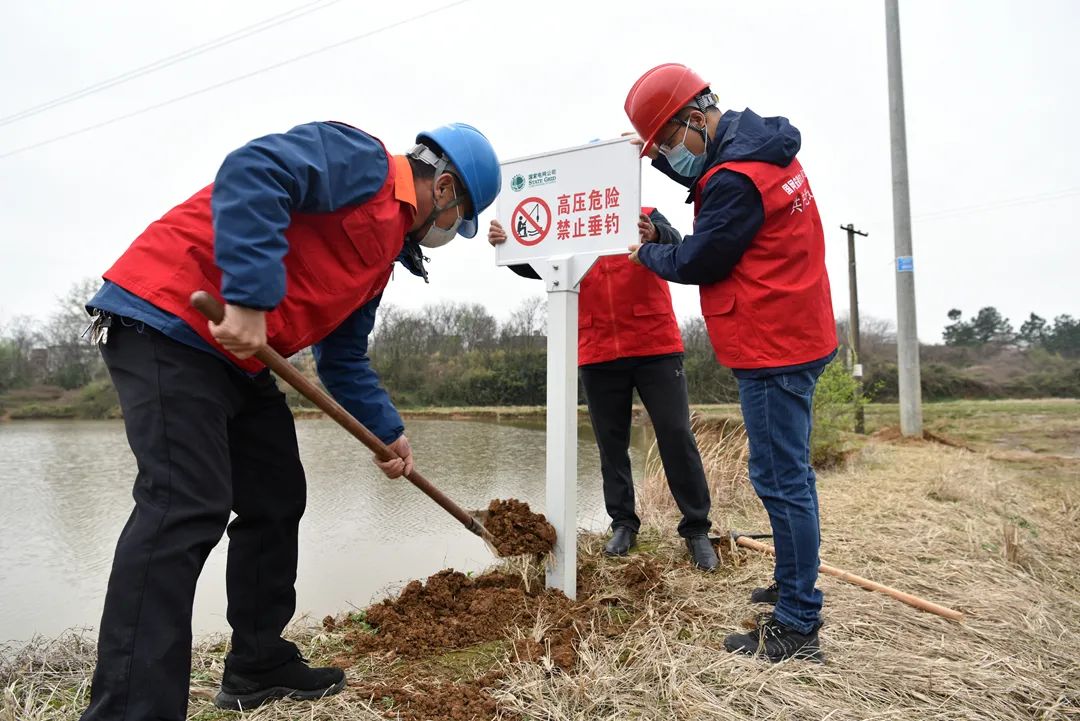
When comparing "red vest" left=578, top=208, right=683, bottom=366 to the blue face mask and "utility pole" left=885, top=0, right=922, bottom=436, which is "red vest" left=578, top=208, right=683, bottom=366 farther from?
"utility pole" left=885, top=0, right=922, bottom=436

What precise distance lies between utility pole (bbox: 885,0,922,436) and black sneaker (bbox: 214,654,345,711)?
10.1 m

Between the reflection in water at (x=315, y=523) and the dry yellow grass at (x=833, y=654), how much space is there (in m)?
0.75

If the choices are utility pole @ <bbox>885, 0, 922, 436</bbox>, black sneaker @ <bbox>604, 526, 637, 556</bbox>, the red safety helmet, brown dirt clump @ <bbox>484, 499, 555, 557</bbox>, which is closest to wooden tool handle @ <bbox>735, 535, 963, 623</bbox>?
black sneaker @ <bbox>604, 526, 637, 556</bbox>

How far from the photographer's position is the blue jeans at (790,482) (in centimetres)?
227

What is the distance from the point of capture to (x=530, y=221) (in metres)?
3.07

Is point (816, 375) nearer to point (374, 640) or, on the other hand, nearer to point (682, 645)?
point (682, 645)

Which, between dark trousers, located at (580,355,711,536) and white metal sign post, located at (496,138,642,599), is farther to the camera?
dark trousers, located at (580,355,711,536)

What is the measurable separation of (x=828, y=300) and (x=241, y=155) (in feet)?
6.53

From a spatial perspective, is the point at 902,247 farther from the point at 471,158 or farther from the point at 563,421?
the point at 471,158

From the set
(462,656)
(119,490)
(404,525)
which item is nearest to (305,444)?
(119,490)

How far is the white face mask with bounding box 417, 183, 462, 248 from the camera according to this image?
2.17 meters

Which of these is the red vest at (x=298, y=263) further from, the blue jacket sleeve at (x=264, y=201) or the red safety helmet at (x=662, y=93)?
the red safety helmet at (x=662, y=93)

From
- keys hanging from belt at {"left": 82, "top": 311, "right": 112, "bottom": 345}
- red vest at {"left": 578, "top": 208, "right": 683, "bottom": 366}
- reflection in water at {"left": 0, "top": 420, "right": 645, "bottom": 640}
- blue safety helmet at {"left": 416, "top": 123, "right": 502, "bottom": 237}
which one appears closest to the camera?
keys hanging from belt at {"left": 82, "top": 311, "right": 112, "bottom": 345}

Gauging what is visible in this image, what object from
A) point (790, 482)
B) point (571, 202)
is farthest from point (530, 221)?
point (790, 482)
